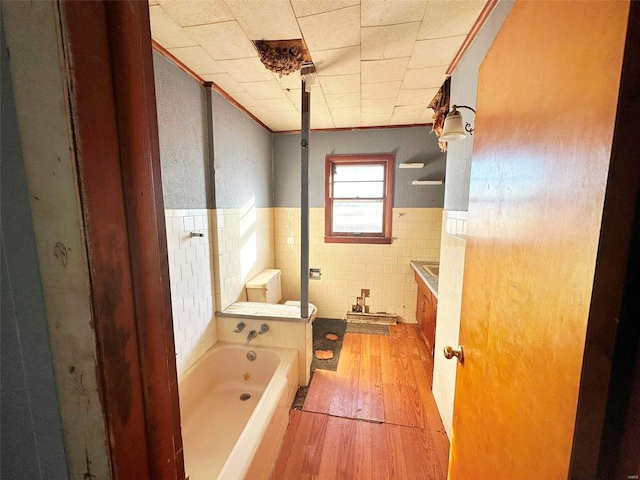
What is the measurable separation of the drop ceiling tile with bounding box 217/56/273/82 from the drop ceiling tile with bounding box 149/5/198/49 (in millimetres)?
251

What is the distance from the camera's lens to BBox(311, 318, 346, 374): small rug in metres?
2.38

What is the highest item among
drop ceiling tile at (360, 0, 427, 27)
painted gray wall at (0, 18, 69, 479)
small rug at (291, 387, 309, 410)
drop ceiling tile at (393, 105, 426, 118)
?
drop ceiling tile at (393, 105, 426, 118)

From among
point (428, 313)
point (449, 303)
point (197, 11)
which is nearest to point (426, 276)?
point (428, 313)

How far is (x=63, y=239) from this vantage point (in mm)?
315

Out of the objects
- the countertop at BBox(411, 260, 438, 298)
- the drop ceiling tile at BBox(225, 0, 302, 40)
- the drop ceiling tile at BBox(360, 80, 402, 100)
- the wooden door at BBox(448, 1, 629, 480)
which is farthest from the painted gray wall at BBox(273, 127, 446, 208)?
the wooden door at BBox(448, 1, 629, 480)

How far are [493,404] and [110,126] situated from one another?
3.58 ft

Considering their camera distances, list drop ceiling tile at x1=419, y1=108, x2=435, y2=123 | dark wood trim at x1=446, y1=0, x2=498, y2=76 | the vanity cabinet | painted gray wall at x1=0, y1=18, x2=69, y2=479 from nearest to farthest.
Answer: painted gray wall at x1=0, y1=18, x2=69, y2=479, dark wood trim at x1=446, y1=0, x2=498, y2=76, the vanity cabinet, drop ceiling tile at x1=419, y1=108, x2=435, y2=123

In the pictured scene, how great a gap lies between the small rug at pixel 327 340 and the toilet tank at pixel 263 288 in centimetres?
66

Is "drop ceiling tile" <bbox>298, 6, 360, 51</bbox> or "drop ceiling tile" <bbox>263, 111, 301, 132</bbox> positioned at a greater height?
"drop ceiling tile" <bbox>263, 111, 301, 132</bbox>

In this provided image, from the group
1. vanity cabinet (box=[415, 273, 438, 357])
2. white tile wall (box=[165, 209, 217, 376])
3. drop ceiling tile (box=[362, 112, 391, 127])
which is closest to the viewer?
white tile wall (box=[165, 209, 217, 376])

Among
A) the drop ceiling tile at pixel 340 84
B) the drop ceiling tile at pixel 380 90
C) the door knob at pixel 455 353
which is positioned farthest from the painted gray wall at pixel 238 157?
the door knob at pixel 455 353

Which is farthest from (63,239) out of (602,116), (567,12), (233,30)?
(233,30)

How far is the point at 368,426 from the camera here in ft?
5.57

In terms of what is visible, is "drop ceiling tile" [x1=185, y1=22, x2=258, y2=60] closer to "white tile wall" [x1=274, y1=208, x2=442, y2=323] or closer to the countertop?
"white tile wall" [x1=274, y1=208, x2=442, y2=323]
